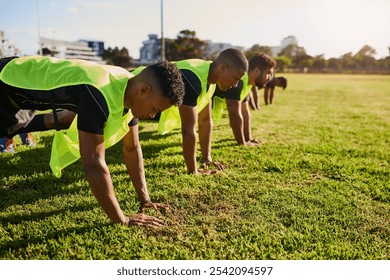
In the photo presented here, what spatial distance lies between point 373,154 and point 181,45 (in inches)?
2215

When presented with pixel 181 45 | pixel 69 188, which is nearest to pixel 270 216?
pixel 69 188

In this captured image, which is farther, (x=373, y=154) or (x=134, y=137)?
(x=373, y=154)

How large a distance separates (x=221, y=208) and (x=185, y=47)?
57.8 m

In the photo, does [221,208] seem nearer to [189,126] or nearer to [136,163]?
[136,163]

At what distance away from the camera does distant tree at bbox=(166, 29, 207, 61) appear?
188 feet

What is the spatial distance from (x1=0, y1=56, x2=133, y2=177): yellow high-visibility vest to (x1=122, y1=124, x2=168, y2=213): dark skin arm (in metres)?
0.24

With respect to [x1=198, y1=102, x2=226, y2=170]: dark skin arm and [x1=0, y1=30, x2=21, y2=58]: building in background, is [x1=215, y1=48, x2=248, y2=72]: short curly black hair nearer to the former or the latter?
[x1=198, y1=102, x2=226, y2=170]: dark skin arm

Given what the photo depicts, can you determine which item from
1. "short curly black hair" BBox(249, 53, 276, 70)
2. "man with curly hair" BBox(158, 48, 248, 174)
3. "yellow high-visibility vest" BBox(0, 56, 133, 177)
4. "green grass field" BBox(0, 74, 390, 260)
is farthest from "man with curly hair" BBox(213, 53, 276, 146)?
"yellow high-visibility vest" BBox(0, 56, 133, 177)

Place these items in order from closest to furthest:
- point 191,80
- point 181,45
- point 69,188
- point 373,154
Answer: point 69,188
point 191,80
point 373,154
point 181,45

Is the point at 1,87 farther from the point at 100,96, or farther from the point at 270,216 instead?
the point at 270,216

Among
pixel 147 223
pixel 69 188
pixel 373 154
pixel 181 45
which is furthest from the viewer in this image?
pixel 181 45

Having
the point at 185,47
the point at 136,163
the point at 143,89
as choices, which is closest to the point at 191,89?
the point at 136,163
